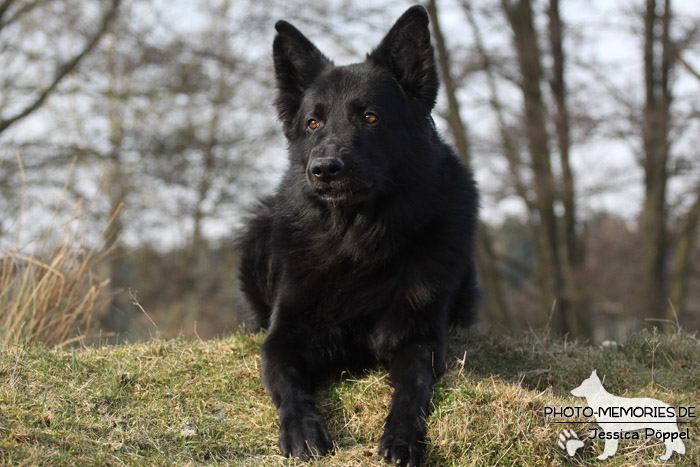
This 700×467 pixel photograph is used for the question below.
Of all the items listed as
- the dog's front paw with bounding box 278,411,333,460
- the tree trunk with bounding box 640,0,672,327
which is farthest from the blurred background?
the dog's front paw with bounding box 278,411,333,460

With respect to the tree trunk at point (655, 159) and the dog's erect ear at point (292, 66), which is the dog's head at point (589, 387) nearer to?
the dog's erect ear at point (292, 66)

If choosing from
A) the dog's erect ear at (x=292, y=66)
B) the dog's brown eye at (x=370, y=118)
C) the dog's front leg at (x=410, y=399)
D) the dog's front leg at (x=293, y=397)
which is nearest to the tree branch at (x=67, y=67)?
the dog's erect ear at (x=292, y=66)

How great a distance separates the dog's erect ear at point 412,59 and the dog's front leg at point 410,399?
151 cm

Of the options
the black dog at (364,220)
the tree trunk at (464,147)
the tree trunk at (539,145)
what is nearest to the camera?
the black dog at (364,220)

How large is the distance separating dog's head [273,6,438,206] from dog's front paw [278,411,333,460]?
3.89 feet

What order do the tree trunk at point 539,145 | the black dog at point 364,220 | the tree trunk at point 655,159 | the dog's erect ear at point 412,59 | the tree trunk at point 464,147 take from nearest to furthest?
the black dog at point 364,220 → the dog's erect ear at point 412,59 → the tree trunk at point 655,159 → the tree trunk at point 539,145 → the tree trunk at point 464,147

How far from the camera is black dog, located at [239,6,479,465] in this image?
3473 millimetres

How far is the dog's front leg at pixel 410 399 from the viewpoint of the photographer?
2.79 metres

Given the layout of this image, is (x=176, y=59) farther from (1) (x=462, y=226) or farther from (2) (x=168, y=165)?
(1) (x=462, y=226)

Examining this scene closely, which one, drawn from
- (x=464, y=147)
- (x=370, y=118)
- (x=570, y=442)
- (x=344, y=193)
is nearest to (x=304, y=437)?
(x=570, y=442)

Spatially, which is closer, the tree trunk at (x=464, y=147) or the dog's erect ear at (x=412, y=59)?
the dog's erect ear at (x=412, y=59)

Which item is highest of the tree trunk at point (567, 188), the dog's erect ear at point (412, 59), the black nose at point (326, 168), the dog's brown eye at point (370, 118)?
the dog's erect ear at point (412, 59)

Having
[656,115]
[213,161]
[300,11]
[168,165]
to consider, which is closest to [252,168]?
[213,161]

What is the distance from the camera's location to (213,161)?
1667cm
